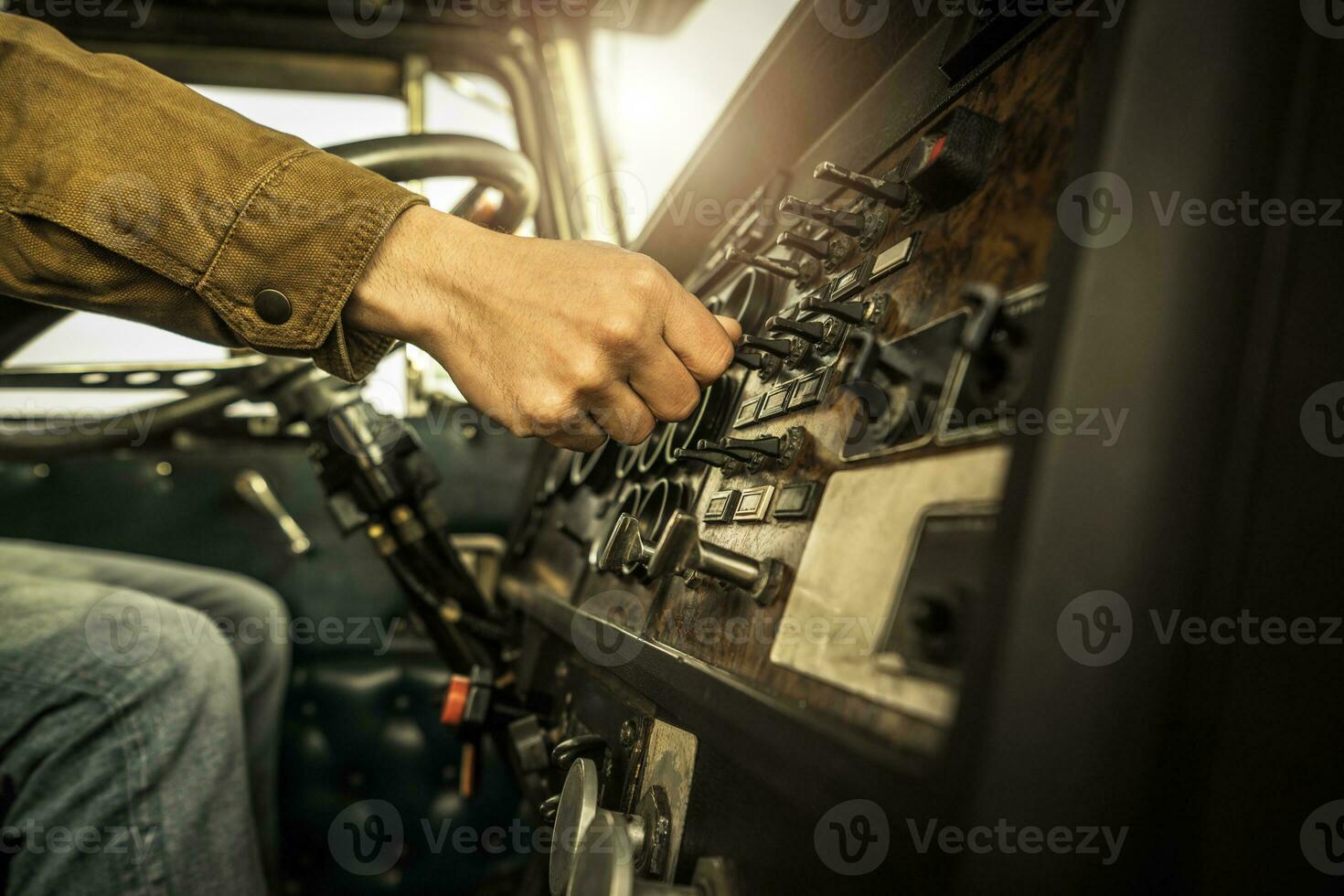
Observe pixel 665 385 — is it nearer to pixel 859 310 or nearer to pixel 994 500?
pixel 859 310

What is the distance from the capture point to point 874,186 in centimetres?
52

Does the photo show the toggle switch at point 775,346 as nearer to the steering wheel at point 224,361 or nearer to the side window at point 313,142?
the steering wheel at point 224,361

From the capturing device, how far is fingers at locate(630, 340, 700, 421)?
607mm

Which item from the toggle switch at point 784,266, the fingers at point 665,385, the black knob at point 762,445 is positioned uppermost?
the toggle switch at point 784,266

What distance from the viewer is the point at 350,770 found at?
1547 millimetres

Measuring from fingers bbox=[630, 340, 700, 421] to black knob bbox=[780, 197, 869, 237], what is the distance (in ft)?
0.47

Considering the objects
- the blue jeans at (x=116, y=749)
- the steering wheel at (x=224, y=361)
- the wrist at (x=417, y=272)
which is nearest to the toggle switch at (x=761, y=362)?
the wrist at (x=417, y=272)

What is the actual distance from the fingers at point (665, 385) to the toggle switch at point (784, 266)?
0.12 meters

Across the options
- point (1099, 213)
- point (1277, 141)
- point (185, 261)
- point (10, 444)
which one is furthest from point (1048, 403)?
point (10, 444)

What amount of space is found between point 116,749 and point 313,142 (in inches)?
48.4

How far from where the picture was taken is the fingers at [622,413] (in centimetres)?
62

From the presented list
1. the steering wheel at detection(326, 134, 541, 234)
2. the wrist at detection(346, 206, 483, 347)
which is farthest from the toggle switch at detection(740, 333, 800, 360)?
the steering wheel at detection(326, 134, 541, 234)

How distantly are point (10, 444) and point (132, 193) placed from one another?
0.95 meters

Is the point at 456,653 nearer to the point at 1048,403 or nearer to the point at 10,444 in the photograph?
the point at 10,444
